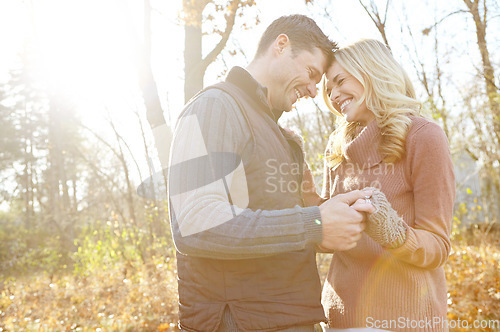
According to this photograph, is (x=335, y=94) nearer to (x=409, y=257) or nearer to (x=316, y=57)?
(x=316, y=57)

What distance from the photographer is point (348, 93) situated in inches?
99.6

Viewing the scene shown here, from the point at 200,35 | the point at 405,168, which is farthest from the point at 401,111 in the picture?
the point at 200,35

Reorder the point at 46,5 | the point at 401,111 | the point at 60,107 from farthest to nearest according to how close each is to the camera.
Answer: the point at 60,107 < the point at 46,5 < the point at 401,111

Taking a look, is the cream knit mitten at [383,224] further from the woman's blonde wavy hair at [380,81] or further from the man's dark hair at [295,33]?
the man's dark hair at [295,33]

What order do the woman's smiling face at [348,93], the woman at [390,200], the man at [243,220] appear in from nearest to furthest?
1. the man at [243,220]
2. the woman at [390,200]
3. the woman's smiling face at [348,93]

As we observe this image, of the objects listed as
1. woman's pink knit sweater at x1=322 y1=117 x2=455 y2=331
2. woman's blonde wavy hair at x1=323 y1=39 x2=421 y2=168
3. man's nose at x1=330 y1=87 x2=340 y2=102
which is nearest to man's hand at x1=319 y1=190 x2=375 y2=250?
woman's pink knit sweater at x1=322 y1=117 x2=455 y2=331

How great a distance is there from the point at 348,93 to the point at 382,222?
3.61ft

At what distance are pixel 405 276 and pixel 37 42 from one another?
13984 mm

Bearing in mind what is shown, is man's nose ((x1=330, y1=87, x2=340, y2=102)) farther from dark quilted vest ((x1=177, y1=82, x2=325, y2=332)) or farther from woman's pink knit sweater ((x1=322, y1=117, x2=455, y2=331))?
dark quilted vest ((x1=177, y1=82, x2=325, y2=332))

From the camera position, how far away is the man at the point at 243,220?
144 centimetres

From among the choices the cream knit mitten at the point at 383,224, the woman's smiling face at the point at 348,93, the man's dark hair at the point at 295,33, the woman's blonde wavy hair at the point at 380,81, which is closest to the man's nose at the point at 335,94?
the woman's smiling face at the point at 348,93

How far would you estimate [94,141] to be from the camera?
87.9ft

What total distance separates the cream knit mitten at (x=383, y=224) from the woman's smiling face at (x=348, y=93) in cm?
93

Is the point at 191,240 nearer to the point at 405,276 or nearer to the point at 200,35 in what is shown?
the point at 405,276
